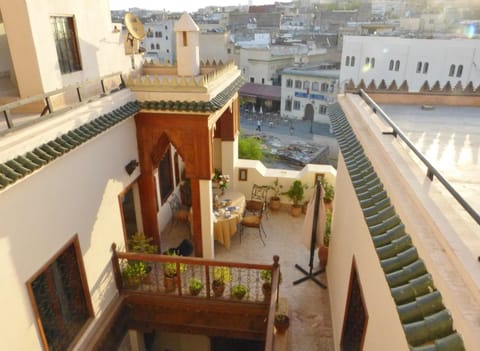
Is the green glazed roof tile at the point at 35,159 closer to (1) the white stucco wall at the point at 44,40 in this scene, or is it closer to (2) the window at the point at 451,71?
(1) the white stucco wall at the point at 44,40

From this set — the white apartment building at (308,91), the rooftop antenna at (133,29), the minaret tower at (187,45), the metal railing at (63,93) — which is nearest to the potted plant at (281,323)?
the metal railing at (63,93)

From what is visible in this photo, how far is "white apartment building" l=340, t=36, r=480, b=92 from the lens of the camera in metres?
30.4

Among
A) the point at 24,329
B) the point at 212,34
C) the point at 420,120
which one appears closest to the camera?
the point at 24,329

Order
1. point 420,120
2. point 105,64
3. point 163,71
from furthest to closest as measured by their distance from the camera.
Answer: point 163,71 < point 105,64 < point 420,120

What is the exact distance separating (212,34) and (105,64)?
34777mm

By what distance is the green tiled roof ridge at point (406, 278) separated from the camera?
6.67ft

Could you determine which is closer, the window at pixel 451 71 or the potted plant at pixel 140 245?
the potted plant at pixel 140 245

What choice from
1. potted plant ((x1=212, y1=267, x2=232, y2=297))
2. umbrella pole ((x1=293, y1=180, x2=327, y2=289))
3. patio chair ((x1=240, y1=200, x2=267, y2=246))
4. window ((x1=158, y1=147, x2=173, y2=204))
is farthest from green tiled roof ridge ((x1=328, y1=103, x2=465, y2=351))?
window ((x1=158, y1=147, x2=173, y2=204))

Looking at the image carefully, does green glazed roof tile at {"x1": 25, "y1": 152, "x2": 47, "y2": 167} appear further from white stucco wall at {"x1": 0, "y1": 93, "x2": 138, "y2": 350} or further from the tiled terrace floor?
the tiled terrace floor

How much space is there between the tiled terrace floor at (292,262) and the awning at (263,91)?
115 feet

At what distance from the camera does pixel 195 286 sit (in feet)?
23.4

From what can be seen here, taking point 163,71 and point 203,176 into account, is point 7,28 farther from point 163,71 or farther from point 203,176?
point 163,71

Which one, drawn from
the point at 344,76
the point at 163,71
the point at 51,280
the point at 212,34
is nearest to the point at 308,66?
the point at 344,76

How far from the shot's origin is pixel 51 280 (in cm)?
529
